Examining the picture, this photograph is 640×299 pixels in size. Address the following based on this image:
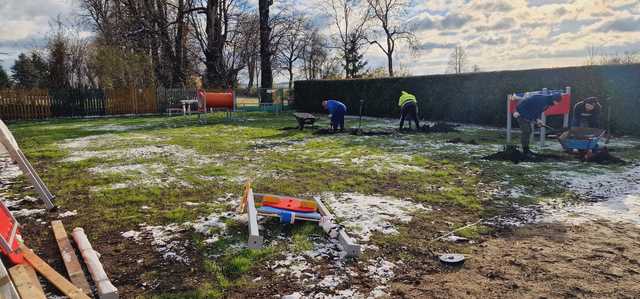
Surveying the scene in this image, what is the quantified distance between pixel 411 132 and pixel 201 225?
975 cm

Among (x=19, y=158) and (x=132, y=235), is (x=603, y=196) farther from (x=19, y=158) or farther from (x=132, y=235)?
(x=19, y=158)

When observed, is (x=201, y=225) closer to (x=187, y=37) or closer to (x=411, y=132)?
(x=411, y=132)

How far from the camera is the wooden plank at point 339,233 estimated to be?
3621mm

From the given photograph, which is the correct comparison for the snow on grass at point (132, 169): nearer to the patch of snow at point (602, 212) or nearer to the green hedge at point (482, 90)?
the patch of snow at point (602, 212)

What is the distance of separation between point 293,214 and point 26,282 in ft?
7.74

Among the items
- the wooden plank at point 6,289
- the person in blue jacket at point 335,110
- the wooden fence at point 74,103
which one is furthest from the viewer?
the wooden fence at point 74,103

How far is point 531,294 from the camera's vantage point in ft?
9.75

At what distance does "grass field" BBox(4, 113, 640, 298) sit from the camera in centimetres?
331

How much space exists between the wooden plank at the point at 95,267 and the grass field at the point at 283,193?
0.14m

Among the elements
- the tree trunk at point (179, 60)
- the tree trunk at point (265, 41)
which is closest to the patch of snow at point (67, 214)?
the tree trunk at point (265, 41)

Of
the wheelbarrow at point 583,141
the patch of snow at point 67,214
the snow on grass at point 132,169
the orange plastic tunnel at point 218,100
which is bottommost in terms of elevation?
the patch of snow at point 67,214

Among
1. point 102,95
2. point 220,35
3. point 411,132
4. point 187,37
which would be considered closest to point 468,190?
point 411,132

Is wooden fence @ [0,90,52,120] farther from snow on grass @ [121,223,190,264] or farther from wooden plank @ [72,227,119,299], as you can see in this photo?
snow on grass @ [121,223,190,264]

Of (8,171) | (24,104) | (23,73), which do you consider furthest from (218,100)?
(23,73)
